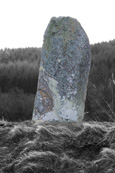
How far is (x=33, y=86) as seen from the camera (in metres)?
9.29

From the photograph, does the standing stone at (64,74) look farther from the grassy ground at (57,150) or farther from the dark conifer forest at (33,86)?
the dark conifer forest at (33,86)

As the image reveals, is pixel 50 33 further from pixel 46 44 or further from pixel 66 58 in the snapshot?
pixel 66 58

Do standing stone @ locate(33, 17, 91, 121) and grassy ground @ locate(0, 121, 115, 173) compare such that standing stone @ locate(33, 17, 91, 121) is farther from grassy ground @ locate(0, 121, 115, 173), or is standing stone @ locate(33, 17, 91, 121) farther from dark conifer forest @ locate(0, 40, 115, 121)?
dark conifer forest @ locate(0, 40, 115, 121)

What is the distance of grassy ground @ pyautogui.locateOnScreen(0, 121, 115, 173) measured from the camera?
183 cm

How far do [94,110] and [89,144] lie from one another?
16.4ft

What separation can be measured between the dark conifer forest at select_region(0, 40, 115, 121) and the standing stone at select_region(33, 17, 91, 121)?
2064 millimetres

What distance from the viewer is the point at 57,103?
13.7ft

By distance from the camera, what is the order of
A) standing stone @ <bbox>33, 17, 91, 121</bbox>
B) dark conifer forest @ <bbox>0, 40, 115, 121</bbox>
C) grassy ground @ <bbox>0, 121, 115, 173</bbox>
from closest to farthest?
grassy ground @ <bbox>0, 121, 115, 173</bbox>
standing stone @ <bbox>33, 17, 91, 121</bbox>
dark conifer forest @ <bbox>0, 40, 115, 121</bbox>

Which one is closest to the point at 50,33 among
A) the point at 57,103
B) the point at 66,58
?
the point at 66,58

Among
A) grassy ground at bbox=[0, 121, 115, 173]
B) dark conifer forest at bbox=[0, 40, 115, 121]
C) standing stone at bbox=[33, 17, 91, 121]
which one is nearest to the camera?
grassy ground at bbox=[0, 121, 115, 173]

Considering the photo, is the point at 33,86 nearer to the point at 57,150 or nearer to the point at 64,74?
the point at 64,74

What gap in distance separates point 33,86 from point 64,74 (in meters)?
5.23

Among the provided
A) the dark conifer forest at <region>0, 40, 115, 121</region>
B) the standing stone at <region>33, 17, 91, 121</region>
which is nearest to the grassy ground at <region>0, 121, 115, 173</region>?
the standing stone at <region>33, 17, 91, 121</region>

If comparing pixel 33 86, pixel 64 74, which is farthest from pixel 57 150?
pixel 33 86
